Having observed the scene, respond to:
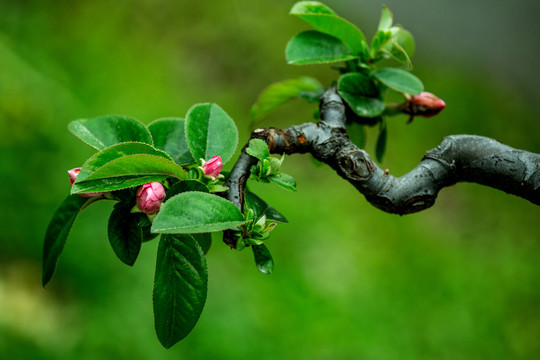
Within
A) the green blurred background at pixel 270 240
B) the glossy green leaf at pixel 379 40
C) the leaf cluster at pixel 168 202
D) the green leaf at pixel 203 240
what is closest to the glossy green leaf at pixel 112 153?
the leaf cluster at pixel 168 202

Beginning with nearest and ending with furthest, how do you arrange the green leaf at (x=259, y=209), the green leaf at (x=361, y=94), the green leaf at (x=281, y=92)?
the green leaf at (x=259, y=209)
the green leaf at (x=361, y=94)
the green leaf at (x=281, y=92)

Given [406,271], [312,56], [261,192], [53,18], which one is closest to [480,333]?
[406,271]

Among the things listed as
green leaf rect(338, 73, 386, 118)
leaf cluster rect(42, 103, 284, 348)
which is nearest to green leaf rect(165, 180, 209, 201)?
leaf cluster rect(42, 103, 284, 348)

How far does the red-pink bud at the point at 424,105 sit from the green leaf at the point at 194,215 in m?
0.36

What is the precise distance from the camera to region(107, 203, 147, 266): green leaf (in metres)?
0.46

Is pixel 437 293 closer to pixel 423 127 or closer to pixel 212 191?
pixel 423 127

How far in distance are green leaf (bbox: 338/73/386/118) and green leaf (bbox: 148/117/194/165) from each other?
0.20 m

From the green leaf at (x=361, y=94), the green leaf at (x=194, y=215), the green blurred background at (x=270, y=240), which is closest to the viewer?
the green leaf at (x=194, y=215)

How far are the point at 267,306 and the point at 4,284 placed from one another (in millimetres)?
792

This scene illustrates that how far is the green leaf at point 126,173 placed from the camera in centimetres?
39

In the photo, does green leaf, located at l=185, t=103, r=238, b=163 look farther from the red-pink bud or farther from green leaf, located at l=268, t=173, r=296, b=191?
the red-pink bud

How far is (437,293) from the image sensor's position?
177 cm

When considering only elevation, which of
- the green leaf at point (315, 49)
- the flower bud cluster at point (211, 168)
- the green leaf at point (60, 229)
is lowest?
the green leaf at point (60, 229)

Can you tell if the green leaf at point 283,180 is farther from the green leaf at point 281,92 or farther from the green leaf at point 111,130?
the green leaf at point 281,92
